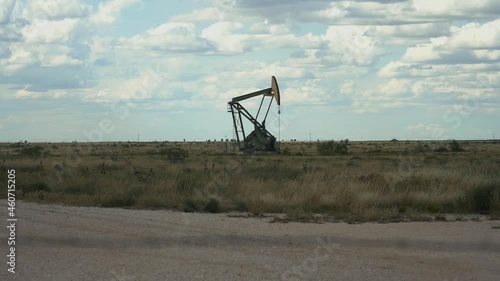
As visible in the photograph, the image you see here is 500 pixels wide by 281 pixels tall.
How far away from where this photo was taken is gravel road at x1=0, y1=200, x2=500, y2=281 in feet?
38.9

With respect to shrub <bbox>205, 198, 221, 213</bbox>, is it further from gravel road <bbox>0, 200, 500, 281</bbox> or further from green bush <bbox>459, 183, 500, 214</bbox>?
green bush <bbox>459, 183, 500, 214</bbox>

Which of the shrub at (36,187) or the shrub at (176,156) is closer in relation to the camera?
the shrub at (36,187)

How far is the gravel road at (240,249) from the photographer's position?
38.9ft

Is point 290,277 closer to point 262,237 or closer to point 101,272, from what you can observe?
point 101,272

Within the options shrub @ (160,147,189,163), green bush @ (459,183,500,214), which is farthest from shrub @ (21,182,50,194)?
shrub @ (160,147,189,163)

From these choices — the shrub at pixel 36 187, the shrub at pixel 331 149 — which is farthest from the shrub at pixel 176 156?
the shrub at pixel 36 187

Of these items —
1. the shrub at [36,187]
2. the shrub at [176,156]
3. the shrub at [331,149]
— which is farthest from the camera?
the shrub at [331,149]

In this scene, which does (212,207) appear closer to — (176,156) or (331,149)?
(176,156)

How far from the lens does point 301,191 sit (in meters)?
24.5

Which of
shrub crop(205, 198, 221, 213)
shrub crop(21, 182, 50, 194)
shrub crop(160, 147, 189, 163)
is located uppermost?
shrub crop(160, 147, 189, 163)

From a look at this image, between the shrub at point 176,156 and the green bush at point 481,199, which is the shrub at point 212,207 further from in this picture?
the shrub at point 176,156

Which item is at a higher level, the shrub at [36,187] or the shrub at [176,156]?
the shrub at [176,156]

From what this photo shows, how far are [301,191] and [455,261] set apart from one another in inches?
447

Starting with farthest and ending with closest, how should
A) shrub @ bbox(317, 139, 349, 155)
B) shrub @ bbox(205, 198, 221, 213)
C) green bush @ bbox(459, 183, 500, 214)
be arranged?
shrub @ bbox(317, 139, 349, 155)
shrub @ bbox(205, 198, 221, 213)
green bush @ bbox(459, 183, 500, 214)
